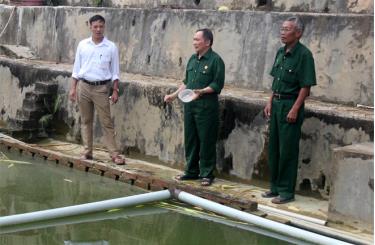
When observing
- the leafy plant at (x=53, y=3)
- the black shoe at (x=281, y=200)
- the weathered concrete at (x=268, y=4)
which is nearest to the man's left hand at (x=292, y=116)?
the black shoe at (x=281, y=200)

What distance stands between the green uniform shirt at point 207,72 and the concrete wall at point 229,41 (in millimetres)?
1121

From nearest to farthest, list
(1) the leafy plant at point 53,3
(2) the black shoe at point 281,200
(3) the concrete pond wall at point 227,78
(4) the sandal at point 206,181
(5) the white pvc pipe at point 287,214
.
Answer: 1. (5) the white pvc pipe at point 287,214
2. (2) the black shoe at point 281,200
3. (3) the concrete pond wall at point 227,78
4. (4) the sandal at point 206,181
5. (1) the leafy plant at point 53,3

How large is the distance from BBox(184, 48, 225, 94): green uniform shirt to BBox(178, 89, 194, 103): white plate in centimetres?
10

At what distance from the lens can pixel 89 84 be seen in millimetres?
7867

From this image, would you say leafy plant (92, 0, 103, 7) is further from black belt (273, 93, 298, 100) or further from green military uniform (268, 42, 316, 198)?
black belt (273, 93, 298, 100)

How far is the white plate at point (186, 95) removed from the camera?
678 cm

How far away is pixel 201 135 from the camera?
275 inches

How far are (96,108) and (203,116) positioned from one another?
1716mm

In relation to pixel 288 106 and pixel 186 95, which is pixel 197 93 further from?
pixel 288 106

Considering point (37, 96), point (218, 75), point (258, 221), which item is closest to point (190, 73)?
point (218, 75)

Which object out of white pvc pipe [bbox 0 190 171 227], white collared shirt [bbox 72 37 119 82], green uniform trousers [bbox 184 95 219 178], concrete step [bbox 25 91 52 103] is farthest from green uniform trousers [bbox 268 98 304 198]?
concrete step [bbox 25 91 52 103]

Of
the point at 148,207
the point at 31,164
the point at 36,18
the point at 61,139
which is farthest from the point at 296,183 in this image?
the point at 36,18

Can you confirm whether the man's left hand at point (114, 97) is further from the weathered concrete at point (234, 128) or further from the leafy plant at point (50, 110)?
the leafy plant at point (50, 110)

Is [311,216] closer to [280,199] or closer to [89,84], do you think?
[280,199]
